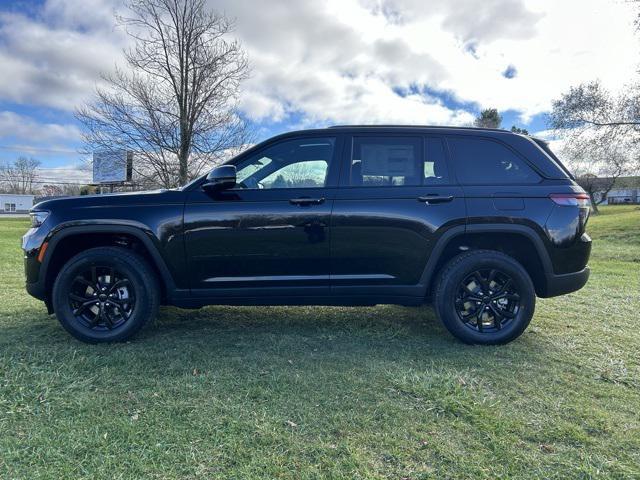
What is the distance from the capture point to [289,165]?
3.80m

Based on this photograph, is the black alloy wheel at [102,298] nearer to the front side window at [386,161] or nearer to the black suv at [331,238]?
the black suv at [331,238]

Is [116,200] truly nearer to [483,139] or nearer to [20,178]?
[483,139]

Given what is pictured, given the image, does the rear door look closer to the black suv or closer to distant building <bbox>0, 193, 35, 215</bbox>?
the black suv

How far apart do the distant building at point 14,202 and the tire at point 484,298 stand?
260ft

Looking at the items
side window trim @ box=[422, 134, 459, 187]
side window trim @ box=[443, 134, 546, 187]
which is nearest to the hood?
side window trim @ box=[422, 134, 459, 187]

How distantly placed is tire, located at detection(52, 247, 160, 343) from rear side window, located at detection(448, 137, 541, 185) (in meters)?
2.92

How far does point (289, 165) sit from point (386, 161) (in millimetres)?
873

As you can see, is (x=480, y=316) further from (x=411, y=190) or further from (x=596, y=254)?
(x=596, y=254)

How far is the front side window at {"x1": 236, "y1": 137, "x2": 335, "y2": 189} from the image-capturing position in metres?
3.74

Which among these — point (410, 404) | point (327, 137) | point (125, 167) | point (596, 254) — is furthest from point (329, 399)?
point (596, 254)

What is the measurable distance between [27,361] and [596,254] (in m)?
16.8

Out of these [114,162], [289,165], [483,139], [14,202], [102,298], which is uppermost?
[114,162]

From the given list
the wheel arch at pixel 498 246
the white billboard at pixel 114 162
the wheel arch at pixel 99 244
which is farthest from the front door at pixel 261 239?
the white billboard at pixel 114 162

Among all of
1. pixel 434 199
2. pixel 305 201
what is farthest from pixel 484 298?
pixel 305 201
